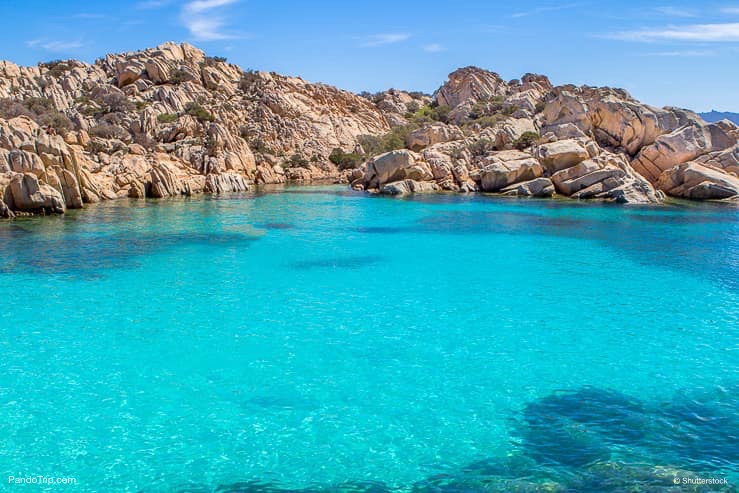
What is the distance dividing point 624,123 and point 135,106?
59.9 meters

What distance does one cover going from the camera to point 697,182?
5641 centimetres

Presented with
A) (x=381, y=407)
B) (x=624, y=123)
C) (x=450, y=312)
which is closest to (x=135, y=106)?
(x=624, y=123)

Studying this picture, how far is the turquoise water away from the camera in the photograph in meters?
9.98

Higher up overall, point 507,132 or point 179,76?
point 179,76

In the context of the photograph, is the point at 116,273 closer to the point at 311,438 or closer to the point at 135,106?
the point at 311,438

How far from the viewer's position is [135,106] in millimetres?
78812

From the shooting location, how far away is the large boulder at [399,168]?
6278cm

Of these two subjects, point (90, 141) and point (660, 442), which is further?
point (90, 141)

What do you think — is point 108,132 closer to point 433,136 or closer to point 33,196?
point 33,196

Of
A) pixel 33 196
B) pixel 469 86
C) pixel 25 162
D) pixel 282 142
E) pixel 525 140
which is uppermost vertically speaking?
pixel 469 86

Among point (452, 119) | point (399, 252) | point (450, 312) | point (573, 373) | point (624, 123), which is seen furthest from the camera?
point (452, 119)

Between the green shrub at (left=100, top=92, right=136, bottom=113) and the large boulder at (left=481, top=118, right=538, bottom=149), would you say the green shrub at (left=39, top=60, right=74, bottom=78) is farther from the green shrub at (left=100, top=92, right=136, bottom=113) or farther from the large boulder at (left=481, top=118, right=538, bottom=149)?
the large boulder at (left=481, top=118, right=538, bottom=149)

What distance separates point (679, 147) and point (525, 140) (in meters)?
15.6

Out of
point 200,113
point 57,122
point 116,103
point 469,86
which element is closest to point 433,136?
point 200,113
